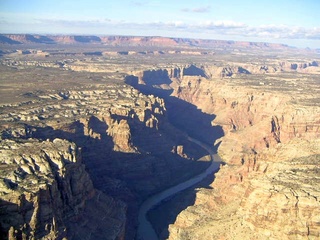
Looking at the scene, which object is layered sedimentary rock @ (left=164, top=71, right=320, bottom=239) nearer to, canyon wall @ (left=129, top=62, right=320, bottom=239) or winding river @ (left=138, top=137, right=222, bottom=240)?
canyon wall @ (left=129, top=62, right=320, bottom=239)

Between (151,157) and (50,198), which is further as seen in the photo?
(151,157)

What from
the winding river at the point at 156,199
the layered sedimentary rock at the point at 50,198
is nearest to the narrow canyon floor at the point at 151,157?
the layered sedimentary rock at the point at 50,198

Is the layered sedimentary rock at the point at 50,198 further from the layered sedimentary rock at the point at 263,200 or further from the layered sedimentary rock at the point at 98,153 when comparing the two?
the layered sedimentary rock at the point at 263,200

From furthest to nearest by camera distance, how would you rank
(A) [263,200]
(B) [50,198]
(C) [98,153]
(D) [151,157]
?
1. (D) [151,157]
2. (C) [98,153]
3. (A) [263,200]
4. (B) [50,198]

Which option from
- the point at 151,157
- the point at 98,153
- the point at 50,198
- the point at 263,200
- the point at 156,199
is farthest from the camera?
the point at 151,157

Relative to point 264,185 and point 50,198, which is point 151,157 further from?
point 50,198

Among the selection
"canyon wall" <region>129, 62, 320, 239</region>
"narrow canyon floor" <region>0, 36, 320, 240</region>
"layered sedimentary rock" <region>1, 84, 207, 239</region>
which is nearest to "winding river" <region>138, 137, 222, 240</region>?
"narrow canyon floor" <region>0, 36, 320, 240</region>

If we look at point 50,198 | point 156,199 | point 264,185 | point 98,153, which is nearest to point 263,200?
point 264,185

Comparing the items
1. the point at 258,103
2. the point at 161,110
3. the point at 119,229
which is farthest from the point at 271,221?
the point at 258,103
